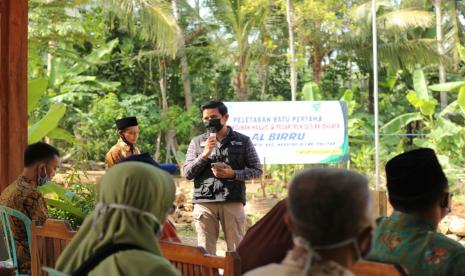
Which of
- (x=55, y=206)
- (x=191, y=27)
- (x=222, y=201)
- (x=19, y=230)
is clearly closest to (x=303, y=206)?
(x=19, y=230)

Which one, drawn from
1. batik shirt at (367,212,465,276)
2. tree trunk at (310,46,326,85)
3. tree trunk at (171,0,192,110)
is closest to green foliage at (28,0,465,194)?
tree trunk at (310,46,326,85)

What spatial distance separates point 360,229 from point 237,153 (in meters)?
3.78

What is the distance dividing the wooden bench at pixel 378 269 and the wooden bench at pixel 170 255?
498 mm

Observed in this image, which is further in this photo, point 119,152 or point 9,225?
point 119,152

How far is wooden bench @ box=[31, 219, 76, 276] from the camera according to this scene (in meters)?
3.45

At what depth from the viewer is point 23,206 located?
13.1ft

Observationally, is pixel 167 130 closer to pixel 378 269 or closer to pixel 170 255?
pixel 170 255

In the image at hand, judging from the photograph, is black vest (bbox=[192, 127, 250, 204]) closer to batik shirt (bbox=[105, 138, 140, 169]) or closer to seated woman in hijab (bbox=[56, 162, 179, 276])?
batik shirt (bbox=[105, 138, 140, 169])

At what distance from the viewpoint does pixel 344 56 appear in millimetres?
20656

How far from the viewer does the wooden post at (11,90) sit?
5.36 meters

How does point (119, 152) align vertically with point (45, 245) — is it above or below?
above

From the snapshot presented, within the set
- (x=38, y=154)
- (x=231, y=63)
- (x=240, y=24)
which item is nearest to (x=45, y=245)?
(x=38, y=154)

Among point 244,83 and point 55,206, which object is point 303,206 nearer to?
point 55,206

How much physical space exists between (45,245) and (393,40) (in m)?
17.3
